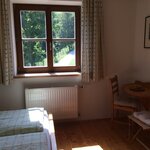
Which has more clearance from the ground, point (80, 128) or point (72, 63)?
point (72, 63)

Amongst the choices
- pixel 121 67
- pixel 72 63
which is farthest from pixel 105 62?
pixel 72 63

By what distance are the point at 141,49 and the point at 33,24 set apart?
203 cm

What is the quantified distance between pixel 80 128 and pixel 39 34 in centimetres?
185

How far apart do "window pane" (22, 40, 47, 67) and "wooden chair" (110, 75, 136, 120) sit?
1.34 m

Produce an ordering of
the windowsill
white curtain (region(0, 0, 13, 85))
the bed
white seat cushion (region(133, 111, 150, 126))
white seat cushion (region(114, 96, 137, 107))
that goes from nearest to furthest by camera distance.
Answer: the bed → white seat cushion (region(133, 111, 150, 126)) → white curtain (region(0, 0, 13, 85)) → white seat cushion (region(114, 96, 137, 107)) → the windowsill

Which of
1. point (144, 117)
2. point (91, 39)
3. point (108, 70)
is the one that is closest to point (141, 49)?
point (108, 70)

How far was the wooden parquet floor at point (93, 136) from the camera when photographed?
2.59m

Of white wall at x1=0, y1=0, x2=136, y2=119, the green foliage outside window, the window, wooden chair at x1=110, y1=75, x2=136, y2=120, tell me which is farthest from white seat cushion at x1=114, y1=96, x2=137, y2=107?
the green foliage outside window

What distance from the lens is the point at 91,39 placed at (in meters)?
3.11

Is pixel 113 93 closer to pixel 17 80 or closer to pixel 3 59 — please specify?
pixel 17 80

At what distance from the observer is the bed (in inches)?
65.3

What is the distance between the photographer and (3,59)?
2.85m

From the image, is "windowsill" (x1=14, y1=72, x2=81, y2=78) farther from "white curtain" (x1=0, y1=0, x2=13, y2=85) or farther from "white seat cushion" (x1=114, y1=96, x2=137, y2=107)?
"white seat cushion" (x1=114, y1=96, x2=137, y2=107)

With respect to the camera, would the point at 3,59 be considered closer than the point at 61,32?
Yes
